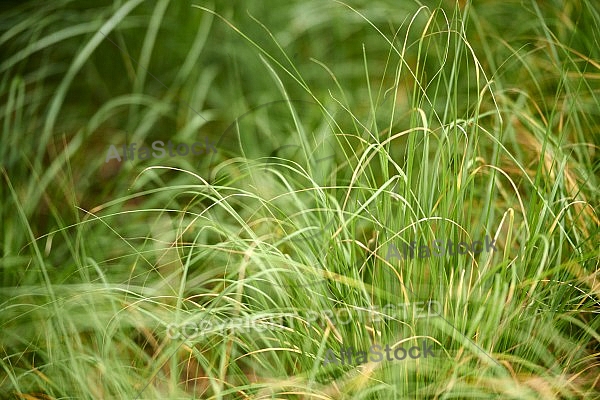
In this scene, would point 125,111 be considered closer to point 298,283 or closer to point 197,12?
point 197,12

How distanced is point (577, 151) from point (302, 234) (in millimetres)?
693

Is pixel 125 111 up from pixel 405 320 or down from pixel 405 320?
up

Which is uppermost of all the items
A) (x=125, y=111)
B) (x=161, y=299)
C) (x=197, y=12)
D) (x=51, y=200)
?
(x=197, y=12)

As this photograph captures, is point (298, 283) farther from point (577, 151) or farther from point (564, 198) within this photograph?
point (577, 151)

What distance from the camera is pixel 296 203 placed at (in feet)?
5.20

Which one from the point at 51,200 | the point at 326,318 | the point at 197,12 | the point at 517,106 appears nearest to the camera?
the point at 326,318

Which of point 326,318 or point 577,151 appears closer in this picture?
point 326,318

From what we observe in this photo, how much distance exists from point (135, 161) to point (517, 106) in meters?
1.07

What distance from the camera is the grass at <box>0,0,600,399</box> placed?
4.59 ft

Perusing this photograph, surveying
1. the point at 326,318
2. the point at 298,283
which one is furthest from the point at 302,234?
the point at 326,318

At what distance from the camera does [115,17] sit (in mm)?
2092

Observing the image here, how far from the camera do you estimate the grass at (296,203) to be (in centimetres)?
140

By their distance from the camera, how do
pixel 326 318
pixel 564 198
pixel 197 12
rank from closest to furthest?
pixel 326 318 < pixel 564 198 < pixel 197 12

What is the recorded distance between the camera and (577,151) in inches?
66.7
